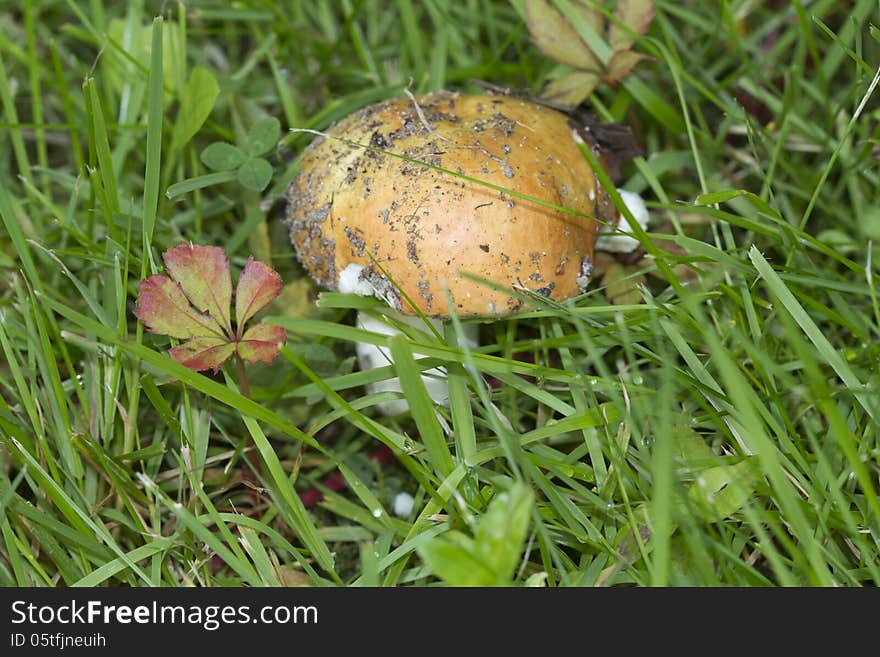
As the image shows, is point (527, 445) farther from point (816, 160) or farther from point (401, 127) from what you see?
point (816, 160)

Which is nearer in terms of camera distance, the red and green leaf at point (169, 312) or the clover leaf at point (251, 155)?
the red and green leaf at point (169, 312)

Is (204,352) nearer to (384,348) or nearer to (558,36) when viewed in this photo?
(384,348)

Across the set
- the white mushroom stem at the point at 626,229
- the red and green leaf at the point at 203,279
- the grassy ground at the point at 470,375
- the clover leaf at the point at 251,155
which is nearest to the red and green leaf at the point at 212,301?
the red and green leaf at the point at 203,279

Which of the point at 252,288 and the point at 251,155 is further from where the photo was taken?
the point at 251,155

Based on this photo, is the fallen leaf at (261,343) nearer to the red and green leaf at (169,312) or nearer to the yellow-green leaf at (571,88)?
the red and green leaf at (169,312)

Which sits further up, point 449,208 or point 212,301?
point 449,208

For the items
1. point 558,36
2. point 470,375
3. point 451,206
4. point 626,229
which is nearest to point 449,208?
point 451,206

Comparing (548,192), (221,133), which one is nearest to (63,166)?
(221,133)
